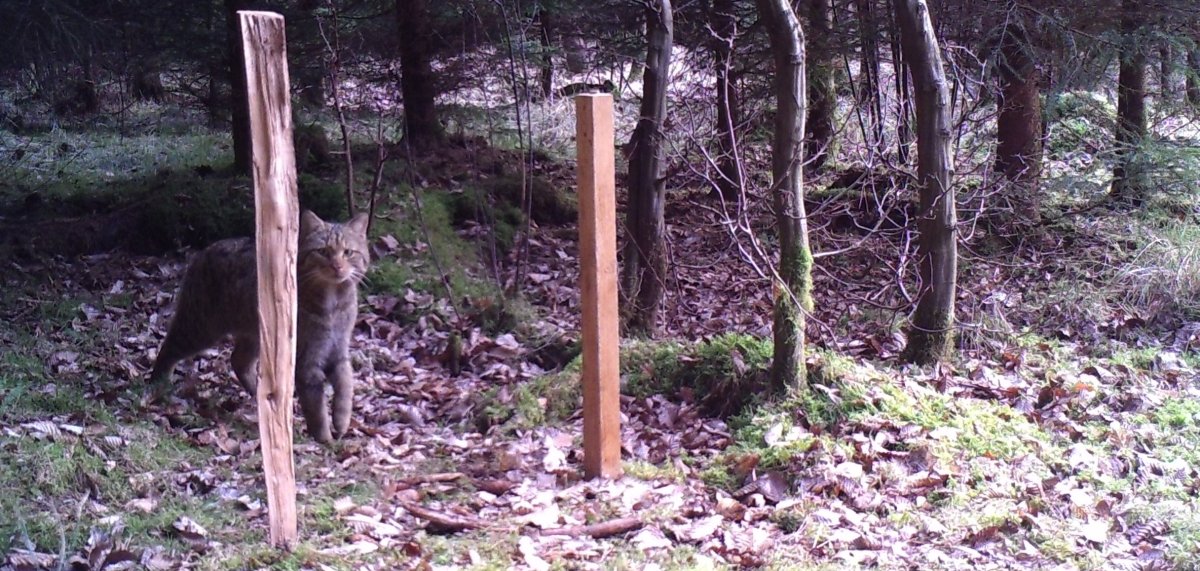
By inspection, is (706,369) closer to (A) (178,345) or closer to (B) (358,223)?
(B) (358,223)

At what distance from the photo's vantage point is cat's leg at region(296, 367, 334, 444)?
6.47 metres

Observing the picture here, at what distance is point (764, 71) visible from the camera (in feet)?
37.1

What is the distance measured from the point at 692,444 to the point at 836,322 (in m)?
2.90

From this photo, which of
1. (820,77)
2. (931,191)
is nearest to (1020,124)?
(820,77)

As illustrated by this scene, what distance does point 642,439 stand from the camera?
6.49 m

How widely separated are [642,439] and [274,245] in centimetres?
283

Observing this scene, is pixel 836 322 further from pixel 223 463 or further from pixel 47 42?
pixel 47 42

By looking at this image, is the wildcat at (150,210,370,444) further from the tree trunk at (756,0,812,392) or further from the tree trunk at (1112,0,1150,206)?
the tree trunk at (1112,0,1150,206)

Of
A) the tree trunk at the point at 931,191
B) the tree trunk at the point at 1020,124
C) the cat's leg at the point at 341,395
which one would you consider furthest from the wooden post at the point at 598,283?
the tree trunk at the point at 1020,124

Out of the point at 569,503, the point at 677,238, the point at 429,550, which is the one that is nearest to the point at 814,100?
the point at 677,238

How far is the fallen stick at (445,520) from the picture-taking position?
5.19 meters

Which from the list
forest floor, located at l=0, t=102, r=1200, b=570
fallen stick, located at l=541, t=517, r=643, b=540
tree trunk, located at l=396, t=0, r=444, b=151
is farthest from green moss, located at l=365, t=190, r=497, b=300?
fallen stick, located at l=541, t=517, r=643, b=540

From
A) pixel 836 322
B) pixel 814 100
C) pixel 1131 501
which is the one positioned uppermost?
pixel 814 100

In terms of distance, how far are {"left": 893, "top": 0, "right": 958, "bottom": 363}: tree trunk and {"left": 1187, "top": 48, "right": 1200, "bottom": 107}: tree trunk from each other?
14.9 ft
